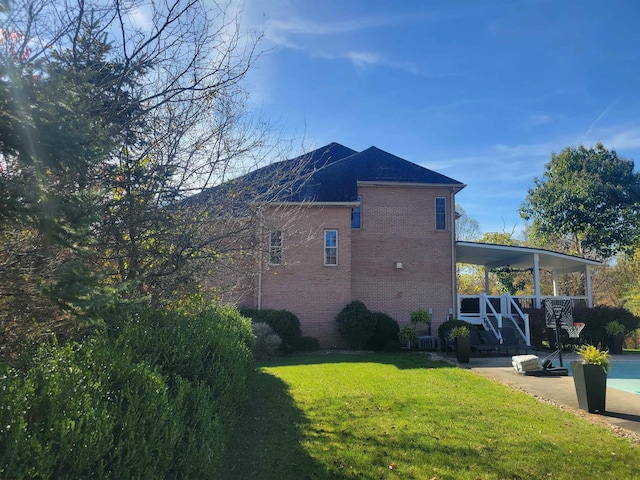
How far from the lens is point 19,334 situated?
3.56 m

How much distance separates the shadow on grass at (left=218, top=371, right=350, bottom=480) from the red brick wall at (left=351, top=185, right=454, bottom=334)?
35.0 feet

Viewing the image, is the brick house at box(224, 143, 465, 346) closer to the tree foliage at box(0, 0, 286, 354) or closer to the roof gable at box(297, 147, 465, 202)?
the roof gable at box(297, 147, 465, 202)

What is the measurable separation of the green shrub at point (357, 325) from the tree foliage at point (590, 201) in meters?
18.0

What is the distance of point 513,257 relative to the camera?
19.6 meters

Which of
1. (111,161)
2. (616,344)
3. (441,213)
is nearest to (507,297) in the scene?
(616,344)

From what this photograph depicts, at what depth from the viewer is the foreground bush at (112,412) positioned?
86.0 inches

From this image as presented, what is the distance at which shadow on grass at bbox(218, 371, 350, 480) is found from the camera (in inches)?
167

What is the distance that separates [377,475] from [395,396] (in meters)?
3.51

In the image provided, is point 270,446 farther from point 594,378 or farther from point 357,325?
point 357,325

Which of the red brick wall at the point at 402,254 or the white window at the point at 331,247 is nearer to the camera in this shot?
the white window at the point at 331,247

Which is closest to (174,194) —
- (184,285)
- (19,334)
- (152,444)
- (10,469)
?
(184,285)

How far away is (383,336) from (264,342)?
5.00 meters

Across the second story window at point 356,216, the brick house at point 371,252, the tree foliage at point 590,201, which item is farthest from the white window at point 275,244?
the tree foliage at point 590,201

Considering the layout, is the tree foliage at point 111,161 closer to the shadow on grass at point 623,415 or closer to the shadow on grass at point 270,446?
the shadow on grass at point 270,446
